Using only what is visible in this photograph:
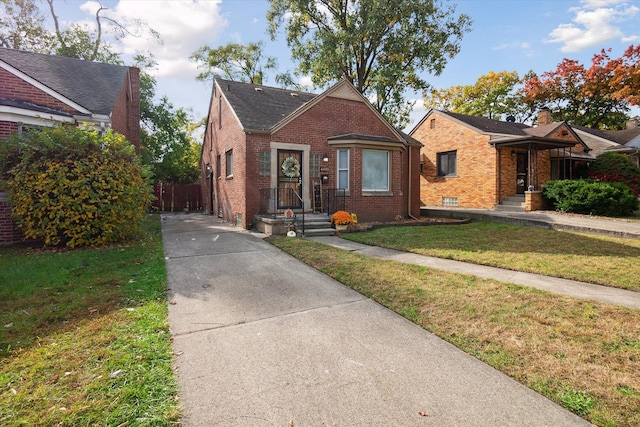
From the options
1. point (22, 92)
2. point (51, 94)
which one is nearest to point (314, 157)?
point (51, 94)

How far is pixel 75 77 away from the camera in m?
12.4

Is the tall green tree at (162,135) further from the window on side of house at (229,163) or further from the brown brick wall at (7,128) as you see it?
the brown brick wall at (7,128)

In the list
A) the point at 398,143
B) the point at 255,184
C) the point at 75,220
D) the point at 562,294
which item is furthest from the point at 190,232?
the point at 562,294

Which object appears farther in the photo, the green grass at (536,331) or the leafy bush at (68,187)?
the leafy bush at (68,187)

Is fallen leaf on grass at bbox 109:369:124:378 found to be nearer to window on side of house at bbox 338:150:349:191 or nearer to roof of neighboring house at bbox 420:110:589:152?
window on side of house at bbox 338:150:349:191

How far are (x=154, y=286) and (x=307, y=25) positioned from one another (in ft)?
73.5

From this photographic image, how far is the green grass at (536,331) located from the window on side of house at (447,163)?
15473 millimetres

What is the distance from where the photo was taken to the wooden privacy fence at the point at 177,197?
22258 mm

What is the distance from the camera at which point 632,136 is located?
2284 centimetres

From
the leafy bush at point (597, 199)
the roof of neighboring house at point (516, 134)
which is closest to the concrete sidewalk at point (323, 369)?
the leafy bush at point (597, 199)

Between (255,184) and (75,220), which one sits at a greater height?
(255,184)

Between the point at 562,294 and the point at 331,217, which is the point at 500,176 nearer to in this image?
the point at 331,217

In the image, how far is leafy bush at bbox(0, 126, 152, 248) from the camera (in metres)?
7.20

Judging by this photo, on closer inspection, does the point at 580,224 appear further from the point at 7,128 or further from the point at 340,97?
the point at 7,128
